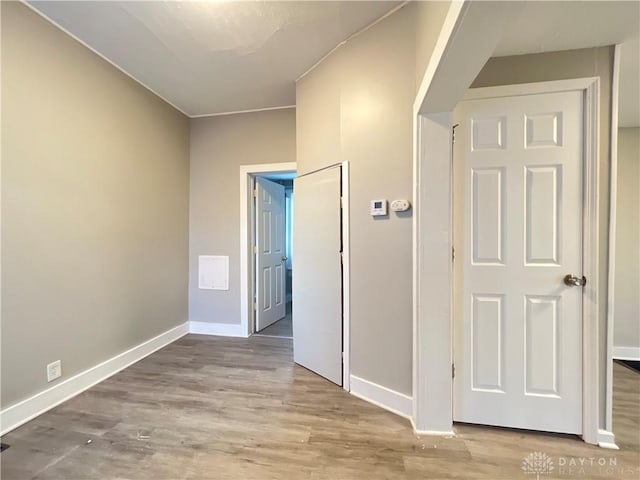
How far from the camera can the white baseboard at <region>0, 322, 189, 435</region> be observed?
69.8 inches

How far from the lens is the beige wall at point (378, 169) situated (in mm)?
1880

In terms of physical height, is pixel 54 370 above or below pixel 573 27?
below

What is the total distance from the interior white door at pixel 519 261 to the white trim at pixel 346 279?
0.77 metres

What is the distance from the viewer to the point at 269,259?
3.90 meters

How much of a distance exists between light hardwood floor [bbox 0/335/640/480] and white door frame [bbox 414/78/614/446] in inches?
7.8

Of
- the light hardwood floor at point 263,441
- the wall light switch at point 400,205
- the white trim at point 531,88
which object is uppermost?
the white trim at point 531,88

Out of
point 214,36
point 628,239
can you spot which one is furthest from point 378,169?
point 628,239

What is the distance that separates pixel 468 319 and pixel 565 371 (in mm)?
615

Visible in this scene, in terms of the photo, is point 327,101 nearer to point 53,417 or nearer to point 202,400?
point 202,400

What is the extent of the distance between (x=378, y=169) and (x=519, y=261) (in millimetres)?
1061

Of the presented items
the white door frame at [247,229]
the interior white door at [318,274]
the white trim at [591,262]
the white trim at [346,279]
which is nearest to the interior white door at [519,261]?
the white trim at [591,262]

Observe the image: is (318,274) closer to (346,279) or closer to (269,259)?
(346,279)

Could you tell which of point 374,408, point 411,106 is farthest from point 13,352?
point 411,106

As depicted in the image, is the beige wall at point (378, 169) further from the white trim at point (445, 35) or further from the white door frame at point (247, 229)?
the white door frame at point (247, 229)
